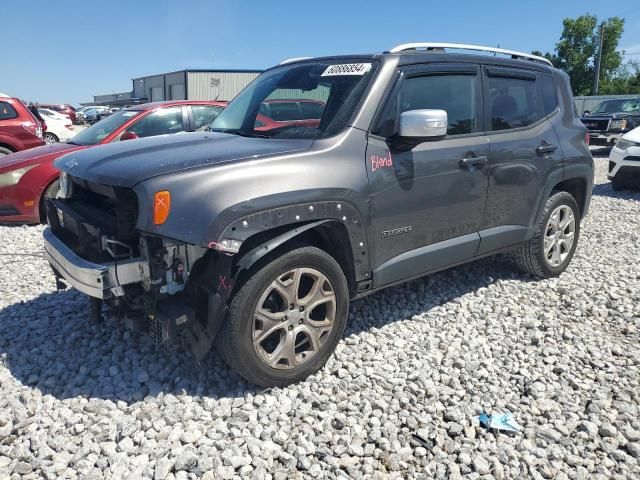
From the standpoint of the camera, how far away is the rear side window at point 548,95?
475 centimetres

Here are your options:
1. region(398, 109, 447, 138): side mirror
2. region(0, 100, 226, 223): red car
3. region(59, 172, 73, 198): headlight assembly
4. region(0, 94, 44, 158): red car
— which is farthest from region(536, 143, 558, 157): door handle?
region(0, 94, 44, 158): red car

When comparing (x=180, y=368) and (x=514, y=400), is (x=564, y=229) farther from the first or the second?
(x=180, y=368)

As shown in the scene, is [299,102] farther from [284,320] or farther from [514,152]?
[514,152]

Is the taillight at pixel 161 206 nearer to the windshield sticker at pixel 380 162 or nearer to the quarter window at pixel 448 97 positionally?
the windshield sticker at pixel 380 162

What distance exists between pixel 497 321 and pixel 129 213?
2831mm

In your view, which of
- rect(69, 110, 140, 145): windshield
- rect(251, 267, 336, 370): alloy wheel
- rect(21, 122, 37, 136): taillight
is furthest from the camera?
rect(21, 122, 37, 136): taillight

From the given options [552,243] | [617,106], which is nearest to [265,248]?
[552,243]

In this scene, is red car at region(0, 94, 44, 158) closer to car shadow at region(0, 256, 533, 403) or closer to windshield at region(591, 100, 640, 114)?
car shadow at region(0, 256, 533, 403)

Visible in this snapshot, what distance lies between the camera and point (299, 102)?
12.5 ft

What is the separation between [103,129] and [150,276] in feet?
17.7

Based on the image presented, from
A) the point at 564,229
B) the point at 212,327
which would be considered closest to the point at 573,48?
the point at 564,229

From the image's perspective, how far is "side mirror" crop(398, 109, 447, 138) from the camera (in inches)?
126

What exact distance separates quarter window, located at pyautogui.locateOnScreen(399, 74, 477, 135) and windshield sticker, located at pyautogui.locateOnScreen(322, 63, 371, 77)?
0.94 feet

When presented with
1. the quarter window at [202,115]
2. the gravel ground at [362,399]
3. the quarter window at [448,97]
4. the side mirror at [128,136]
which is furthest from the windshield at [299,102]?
the quarter window at [202,115]
